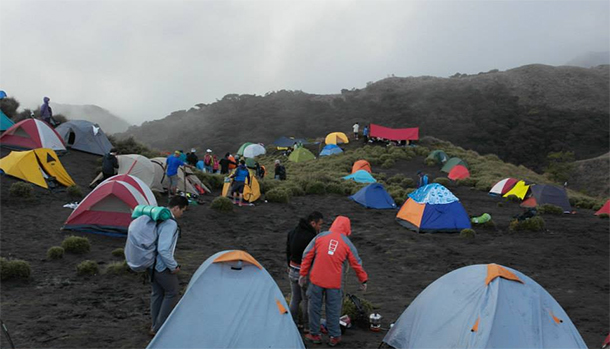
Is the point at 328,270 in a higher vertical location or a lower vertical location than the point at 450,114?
lower

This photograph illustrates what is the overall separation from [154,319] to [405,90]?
240ft

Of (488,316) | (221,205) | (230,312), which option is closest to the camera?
(230,312)

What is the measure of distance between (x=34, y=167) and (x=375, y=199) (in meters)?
12.5

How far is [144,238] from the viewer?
569cm

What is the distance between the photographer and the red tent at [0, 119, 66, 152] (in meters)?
18.0

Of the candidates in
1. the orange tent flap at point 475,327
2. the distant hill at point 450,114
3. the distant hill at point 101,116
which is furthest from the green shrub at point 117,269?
the distant hill at point 101,116

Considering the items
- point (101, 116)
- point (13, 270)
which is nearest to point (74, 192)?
point (13, 270)

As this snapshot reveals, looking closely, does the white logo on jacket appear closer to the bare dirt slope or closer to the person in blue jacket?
the bare dirt slope

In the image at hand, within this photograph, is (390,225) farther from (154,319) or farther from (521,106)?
(521,106)

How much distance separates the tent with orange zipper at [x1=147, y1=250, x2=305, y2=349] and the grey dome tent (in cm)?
1696

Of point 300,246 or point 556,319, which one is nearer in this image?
point 556,319

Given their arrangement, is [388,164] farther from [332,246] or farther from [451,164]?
[332,246]

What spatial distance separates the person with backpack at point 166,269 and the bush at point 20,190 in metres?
10.2

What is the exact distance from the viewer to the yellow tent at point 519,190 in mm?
23423
